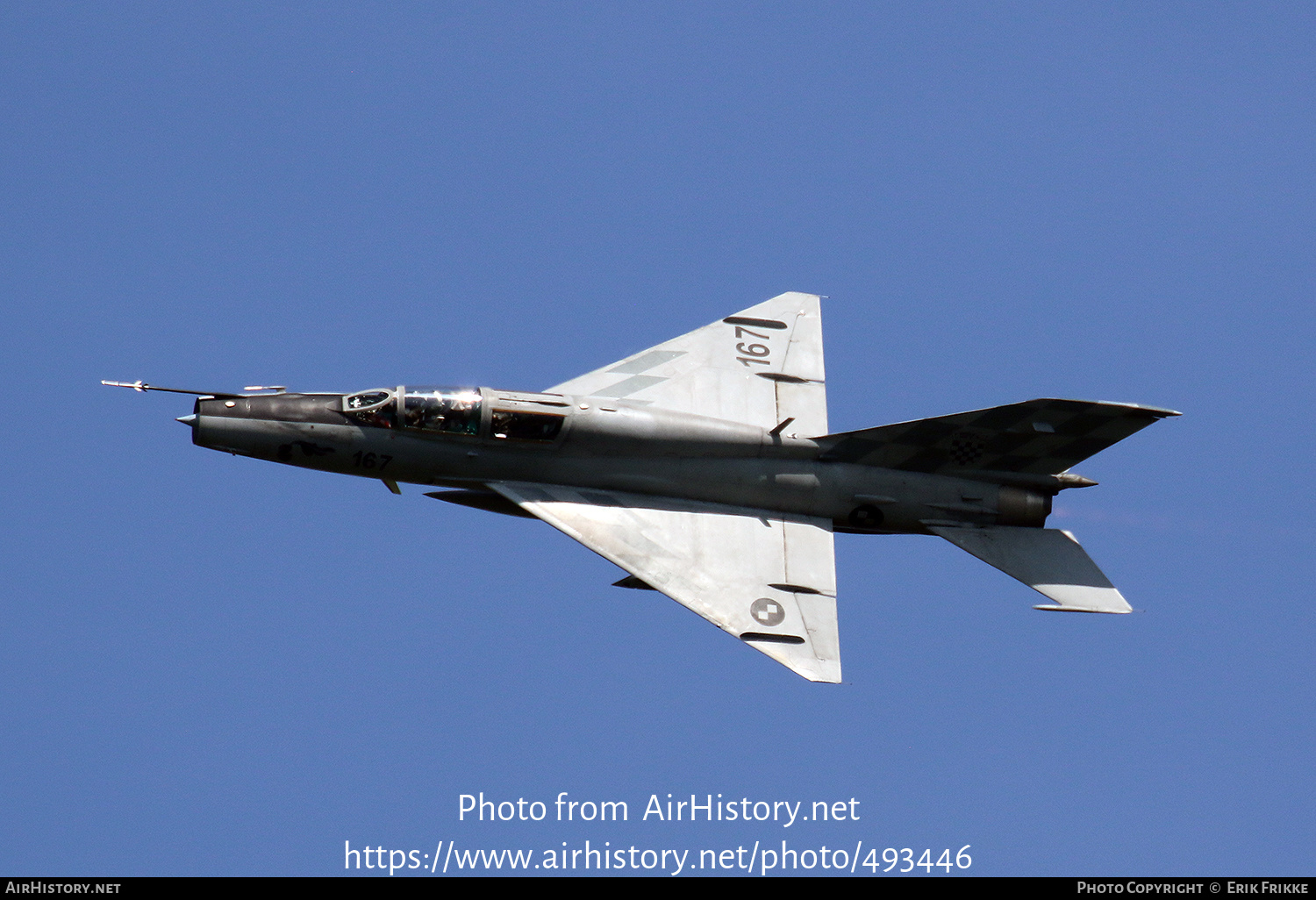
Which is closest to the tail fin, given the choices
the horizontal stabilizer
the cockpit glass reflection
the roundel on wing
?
the horizontal stabilizer

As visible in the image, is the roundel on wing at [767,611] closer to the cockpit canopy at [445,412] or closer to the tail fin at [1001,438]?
the tail fin at [1001,438]

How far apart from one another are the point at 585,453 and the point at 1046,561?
27.1 feet

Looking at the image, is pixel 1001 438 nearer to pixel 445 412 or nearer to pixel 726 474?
pixel 726 474

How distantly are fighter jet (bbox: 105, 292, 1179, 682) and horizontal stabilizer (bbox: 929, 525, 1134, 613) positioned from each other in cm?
3

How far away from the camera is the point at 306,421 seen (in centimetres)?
2766

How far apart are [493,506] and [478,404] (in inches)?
73.0

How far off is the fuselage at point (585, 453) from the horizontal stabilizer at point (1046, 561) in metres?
0.22

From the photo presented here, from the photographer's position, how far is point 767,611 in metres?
27.4

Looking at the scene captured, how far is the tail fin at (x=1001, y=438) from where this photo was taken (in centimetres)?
2894

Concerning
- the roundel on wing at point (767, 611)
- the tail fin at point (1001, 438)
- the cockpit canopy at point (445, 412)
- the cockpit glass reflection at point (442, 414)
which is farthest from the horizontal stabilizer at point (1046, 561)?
the cockpit glass reflection at point (442, 414)

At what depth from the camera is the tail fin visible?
28.9 m

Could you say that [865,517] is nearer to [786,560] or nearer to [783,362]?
[786,560]

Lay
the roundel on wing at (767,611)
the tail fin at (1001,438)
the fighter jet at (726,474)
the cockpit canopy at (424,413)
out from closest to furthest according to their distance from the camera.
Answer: the roundel on wing at (767,611), the fighter jet at (726,474), the cockpit canopy at (424,413), the tail fin at (1001,438)
